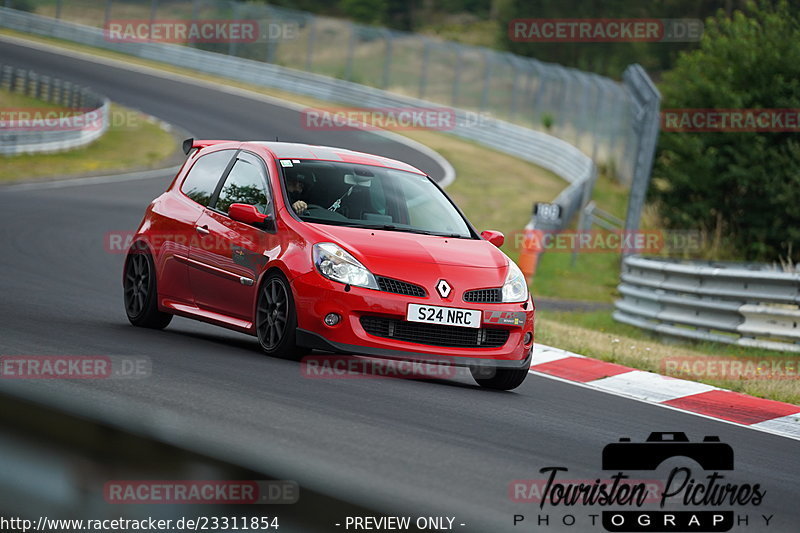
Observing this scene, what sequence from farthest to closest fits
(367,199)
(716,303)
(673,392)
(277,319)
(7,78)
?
(7,78) < (716,303) < (673,392) < (367,199) < (277,319)

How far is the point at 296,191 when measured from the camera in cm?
872

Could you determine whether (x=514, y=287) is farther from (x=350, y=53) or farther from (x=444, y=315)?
(x=350, y=53)

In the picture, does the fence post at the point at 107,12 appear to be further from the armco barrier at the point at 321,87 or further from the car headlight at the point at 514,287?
the car headlight at the point at 514,287

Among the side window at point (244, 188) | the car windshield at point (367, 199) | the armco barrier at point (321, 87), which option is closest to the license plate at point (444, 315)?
the car windshield at point (367, 199)

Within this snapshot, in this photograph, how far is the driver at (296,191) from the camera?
8.55 m

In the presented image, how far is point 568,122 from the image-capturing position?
130 feet

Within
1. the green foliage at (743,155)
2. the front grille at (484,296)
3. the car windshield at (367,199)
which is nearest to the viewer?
the front grille at (484,296)

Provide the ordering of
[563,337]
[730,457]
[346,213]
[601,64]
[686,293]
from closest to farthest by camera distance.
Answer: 1. [730,457]
2. [346,213]
3. [563,337]
4. [686,293]
5. [601,64]

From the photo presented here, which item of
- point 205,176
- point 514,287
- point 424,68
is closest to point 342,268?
point 514,287

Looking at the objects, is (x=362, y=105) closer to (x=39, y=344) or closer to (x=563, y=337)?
(x=563, y=337)

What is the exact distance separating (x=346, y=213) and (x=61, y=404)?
18.3 ft

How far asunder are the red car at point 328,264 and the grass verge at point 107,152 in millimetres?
19325

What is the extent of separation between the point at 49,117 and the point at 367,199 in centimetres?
3180

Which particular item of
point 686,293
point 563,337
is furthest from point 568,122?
point 563,337
